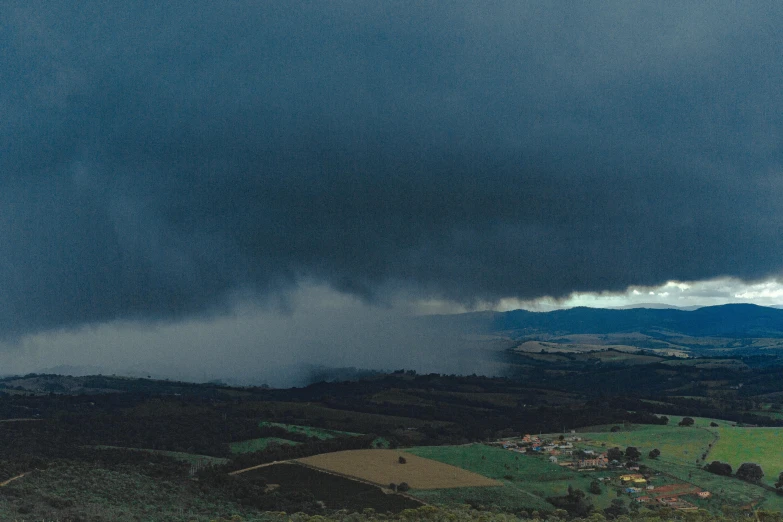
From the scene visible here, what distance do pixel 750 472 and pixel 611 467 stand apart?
2273 cm

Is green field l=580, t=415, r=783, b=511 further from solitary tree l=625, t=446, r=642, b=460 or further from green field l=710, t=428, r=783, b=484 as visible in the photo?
solitary tree l=625, t=446, r=642, b=460

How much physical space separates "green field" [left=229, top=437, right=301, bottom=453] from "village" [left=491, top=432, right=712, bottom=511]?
2235 inches

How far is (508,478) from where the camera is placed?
110 metres

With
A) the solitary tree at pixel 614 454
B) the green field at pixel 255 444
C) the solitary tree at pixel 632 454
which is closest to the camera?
the solitary tree at pixel 632 454

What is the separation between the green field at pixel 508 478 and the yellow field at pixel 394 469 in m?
3.74

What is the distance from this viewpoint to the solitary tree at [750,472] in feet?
346

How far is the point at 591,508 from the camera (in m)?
87.6

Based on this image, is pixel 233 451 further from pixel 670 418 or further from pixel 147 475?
pixel 670 418

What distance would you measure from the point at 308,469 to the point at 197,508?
1746 inches

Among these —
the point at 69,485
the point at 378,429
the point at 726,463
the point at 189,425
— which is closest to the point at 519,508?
the point at 726,463

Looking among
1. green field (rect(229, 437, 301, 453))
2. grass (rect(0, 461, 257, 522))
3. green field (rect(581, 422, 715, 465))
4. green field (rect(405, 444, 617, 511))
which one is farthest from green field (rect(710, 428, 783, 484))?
green field (rect(229, 437, 301, 453))

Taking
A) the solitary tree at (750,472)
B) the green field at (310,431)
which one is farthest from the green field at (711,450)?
the green field at (310,431)

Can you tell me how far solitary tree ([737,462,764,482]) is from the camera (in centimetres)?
10561

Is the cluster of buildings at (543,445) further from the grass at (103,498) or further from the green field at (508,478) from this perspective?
the grass at (103,498)
